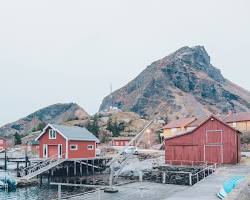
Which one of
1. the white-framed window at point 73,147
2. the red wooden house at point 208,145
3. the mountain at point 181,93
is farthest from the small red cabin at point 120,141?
the mountain at point 181,93

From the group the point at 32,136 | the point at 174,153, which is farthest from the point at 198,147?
the point at 32,136

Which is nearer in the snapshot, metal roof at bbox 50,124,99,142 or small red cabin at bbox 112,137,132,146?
metal roof at bbox 50,124,99,142

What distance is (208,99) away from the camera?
618 feet

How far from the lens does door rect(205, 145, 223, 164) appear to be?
44.2 m

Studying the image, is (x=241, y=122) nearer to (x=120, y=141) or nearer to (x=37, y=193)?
(x=120, y=141)

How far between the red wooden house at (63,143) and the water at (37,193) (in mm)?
9036

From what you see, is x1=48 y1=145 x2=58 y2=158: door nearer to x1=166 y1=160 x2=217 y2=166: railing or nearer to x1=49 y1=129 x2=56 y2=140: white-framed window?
x1=49 y1=129 x2=56 y2=140: white-framed window

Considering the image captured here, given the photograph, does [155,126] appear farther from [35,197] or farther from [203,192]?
[203,192]

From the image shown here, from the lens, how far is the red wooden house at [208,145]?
43875 millimetres

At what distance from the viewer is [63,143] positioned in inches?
1861

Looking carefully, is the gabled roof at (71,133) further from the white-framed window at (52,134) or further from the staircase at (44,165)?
the staircase at (44,165)

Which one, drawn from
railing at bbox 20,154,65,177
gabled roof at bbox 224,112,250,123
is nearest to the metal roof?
railing at bbox 20,154,65,177

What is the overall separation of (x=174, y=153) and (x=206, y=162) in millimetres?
5522

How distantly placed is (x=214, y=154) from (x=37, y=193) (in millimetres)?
21776
